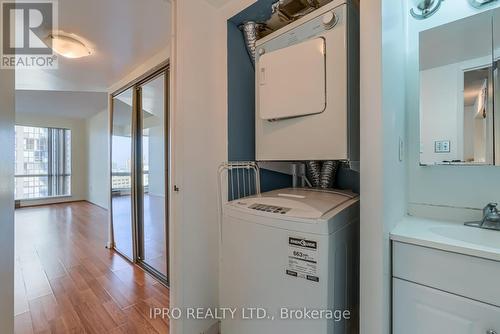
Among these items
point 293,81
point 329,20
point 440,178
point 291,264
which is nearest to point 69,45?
point 293,81

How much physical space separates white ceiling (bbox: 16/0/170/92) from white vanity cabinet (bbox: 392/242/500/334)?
6.46 ft

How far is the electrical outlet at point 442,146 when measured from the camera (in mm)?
1265

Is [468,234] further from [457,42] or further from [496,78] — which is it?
[457,42]

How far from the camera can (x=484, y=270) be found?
783 millimetres

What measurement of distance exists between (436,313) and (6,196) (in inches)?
61.9

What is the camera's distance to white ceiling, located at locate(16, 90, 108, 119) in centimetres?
388

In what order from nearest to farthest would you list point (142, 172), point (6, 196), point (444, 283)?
point (6, 196), point (444, 283), point (142, 172)

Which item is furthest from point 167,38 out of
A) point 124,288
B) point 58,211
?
point 58,211

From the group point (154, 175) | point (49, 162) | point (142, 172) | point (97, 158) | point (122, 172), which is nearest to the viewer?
point (154, 175)

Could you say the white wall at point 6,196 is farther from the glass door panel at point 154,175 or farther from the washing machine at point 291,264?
the glass door panel at point 154,175

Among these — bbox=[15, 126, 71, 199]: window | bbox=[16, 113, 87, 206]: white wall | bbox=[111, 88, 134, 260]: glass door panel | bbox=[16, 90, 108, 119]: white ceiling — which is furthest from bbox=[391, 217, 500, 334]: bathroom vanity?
bbox=[16, 113, 87, 206]: white wall

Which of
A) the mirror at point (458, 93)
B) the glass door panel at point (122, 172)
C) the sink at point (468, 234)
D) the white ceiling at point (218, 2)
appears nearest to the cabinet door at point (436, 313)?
the sink at point (468, 234)

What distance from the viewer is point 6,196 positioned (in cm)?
75

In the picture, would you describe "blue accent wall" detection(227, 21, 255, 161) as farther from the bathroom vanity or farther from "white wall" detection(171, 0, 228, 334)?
the bathroom vanity
